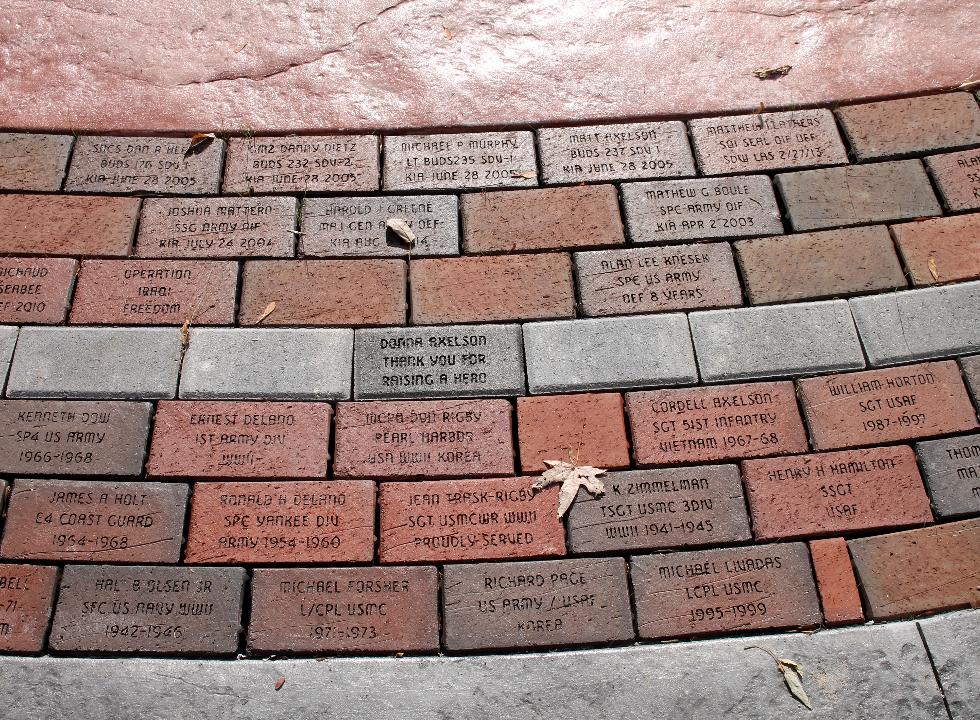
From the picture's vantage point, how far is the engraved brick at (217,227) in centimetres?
275

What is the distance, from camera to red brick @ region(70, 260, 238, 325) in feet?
8.67

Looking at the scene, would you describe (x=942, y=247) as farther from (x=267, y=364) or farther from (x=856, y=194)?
(x=267, y=364)

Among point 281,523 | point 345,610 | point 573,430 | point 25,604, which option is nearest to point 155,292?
point 281,523

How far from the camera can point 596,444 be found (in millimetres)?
2484

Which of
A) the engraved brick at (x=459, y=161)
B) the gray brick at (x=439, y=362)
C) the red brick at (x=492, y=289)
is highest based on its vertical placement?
the engraved brick at (x=459, y=161)

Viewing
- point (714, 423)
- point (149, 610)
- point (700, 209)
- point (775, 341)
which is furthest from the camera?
point (700, 209)

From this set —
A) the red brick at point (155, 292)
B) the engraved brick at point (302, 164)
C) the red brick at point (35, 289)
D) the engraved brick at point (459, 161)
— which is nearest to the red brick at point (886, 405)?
the engraved brick at point (459, 161)

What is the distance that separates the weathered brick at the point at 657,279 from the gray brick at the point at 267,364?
854mm

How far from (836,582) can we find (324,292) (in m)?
1.88

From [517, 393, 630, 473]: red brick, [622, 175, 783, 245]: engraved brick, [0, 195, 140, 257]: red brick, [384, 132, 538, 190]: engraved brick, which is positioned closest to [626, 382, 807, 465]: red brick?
[517, 393, 630, 473]: red brick

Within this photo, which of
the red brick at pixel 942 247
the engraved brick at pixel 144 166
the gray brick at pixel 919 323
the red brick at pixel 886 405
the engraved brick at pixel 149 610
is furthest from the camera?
the engraved brick at pixel 144 166

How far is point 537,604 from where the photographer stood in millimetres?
2305

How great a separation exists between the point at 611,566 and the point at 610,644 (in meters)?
0.22

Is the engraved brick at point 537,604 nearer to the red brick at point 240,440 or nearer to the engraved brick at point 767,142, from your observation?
the red brick at point 240,440
